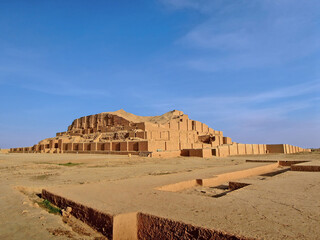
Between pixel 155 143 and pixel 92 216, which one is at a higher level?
pixel 155 143

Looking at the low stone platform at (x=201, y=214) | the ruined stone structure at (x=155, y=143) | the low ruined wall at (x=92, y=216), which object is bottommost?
the low ruined wall at (x=92, y=216)

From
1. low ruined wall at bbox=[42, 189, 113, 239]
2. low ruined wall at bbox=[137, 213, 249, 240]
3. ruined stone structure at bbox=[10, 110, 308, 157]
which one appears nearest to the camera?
low ruined wall at bbox=[137, 213, 249, 240]

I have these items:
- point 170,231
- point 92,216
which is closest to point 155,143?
point 92,216

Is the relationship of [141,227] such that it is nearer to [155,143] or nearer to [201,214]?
[201,214]

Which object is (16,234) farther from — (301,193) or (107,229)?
(301,193)

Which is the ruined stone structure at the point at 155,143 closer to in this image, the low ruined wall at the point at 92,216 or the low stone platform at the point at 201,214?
the low ruined wall at the point at 92,216

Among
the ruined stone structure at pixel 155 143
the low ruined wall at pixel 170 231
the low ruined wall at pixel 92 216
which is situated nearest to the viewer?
the low ruined wall at pixel 170 231

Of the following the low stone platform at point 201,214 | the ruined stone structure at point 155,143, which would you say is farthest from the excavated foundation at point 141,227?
the ruined stone structure at point 155,143

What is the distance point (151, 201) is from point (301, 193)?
2.43 metres

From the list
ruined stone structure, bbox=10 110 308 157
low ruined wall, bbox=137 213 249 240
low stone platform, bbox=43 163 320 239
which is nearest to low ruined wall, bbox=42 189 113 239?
low stone platform, bbox=43 163 320 239

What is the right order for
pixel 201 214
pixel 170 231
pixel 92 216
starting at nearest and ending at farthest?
pixel 170 231, pixel 201 214, pixel 92 216

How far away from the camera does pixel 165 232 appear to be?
223 cm

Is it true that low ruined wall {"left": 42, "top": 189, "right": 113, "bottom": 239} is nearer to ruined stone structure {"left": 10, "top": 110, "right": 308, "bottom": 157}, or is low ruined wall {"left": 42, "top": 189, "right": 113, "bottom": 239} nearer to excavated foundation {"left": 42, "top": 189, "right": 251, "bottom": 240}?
excavated foundation {"left": 42, "top": 189, "right": 251, "bottom": 240}

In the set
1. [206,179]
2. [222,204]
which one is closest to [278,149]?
[206,179]
